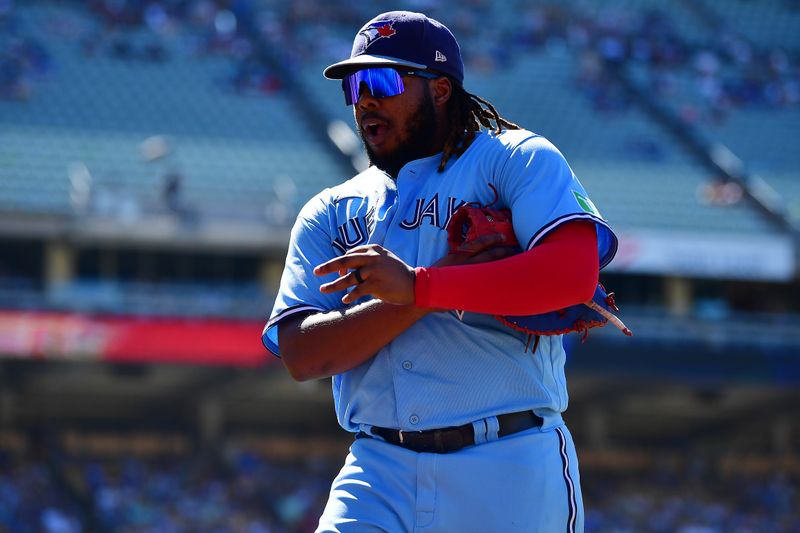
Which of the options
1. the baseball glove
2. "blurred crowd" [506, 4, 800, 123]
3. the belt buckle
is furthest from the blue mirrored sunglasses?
"blurred crowd" [506, 4, 800, 123]

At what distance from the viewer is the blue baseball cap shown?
2.87 metres

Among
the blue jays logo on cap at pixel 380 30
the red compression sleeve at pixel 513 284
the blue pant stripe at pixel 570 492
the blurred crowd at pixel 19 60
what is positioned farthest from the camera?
the blurred crowd at pixel 19 60

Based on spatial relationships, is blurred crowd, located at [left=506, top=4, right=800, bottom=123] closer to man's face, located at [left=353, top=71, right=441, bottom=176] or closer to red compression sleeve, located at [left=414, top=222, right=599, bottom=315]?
man's face, located at [left=353, top=71, right=441, bottom=176]

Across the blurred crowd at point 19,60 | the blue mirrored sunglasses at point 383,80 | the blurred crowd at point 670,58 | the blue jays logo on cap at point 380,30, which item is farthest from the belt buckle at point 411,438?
the blurred crowd at point 670,58

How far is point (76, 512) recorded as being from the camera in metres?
15.8

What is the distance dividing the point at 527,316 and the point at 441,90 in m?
0.57

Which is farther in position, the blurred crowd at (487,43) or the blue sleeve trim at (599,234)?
the blurred crowd at (487,43)

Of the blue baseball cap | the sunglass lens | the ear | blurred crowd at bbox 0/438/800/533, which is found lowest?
blurred crowd at bbox 0/438/800/533

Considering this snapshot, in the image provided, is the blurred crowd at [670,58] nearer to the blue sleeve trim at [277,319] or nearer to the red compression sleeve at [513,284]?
the blue sleeve trim at [277,319]

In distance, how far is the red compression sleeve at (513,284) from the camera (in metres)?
2.56

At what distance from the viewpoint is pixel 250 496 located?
666 inches

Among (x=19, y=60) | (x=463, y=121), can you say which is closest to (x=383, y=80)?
(x=463, y=121)

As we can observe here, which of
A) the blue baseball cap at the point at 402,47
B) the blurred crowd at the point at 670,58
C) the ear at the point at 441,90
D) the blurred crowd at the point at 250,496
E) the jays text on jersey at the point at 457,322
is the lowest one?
the blurred crowd at the point at 250,496

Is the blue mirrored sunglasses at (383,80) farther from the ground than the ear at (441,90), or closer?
farther from the ground
